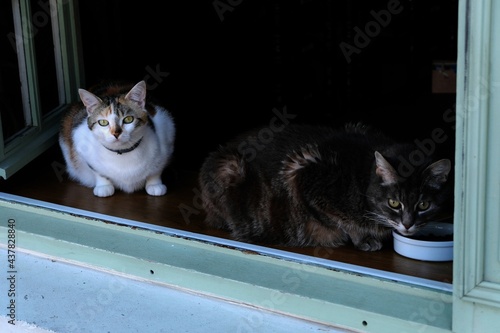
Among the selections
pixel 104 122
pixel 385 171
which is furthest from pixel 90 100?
pixel 385 171

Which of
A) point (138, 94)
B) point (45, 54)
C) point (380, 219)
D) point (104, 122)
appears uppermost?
point (45, 54)

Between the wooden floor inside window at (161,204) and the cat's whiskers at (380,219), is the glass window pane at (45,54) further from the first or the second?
the cat's whiskers at (380,219)

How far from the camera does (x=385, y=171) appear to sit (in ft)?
6.95

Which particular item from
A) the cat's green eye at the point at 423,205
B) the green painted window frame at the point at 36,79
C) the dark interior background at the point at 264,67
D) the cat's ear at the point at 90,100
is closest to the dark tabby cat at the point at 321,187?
the cat's green eye at the point at 423,205

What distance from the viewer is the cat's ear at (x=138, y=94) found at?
2.83 metres

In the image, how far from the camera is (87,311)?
2604 millimetres

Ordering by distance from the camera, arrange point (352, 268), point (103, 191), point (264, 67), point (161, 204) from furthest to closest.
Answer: point (264, 67)
point (103, 191)
point (161, 204)
point (352, 268)

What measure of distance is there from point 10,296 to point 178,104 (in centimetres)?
256

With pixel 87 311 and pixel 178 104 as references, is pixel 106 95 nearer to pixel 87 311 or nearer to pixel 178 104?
pixel 87 311

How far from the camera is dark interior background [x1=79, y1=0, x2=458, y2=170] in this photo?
4.64 m

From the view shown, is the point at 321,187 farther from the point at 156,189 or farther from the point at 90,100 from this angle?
the point at 90,100

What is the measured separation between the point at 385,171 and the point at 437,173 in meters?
0.16

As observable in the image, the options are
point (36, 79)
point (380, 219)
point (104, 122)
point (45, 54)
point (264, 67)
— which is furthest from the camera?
point (264, 67)

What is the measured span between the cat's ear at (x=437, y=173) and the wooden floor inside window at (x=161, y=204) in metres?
0.26
